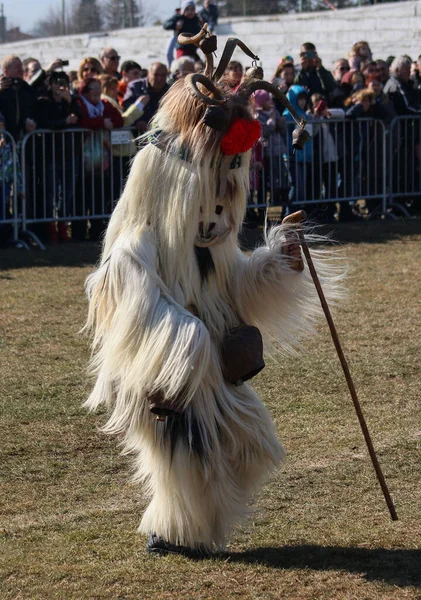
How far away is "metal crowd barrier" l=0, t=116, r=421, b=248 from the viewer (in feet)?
38.9

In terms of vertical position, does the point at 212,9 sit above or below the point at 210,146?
above

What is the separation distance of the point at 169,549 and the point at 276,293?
47.4 inches

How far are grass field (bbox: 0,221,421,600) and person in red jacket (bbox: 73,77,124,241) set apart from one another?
3.64 m

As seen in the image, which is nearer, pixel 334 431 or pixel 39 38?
pixel 334 431

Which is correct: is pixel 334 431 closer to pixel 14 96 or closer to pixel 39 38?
pixel 14 96

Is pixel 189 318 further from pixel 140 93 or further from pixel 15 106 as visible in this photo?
pixel 140 93

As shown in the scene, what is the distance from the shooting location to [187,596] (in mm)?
3963

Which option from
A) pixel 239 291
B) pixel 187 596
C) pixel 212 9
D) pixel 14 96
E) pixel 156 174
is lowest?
pixel 187 596

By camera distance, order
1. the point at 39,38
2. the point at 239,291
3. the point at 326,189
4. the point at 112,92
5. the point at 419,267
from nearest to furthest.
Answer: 1. the point at 239,291
2. the point at 419,267
3. the point at 112,92
4. the point at 326,189
5. the point at 39,38

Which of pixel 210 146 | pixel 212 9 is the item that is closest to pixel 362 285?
pixel 210 146

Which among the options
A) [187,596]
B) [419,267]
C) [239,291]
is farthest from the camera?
[419,267]

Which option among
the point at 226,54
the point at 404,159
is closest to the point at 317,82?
the point at 404,159

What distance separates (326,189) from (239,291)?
9556 millimetres

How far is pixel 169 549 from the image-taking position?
438 centimetres
